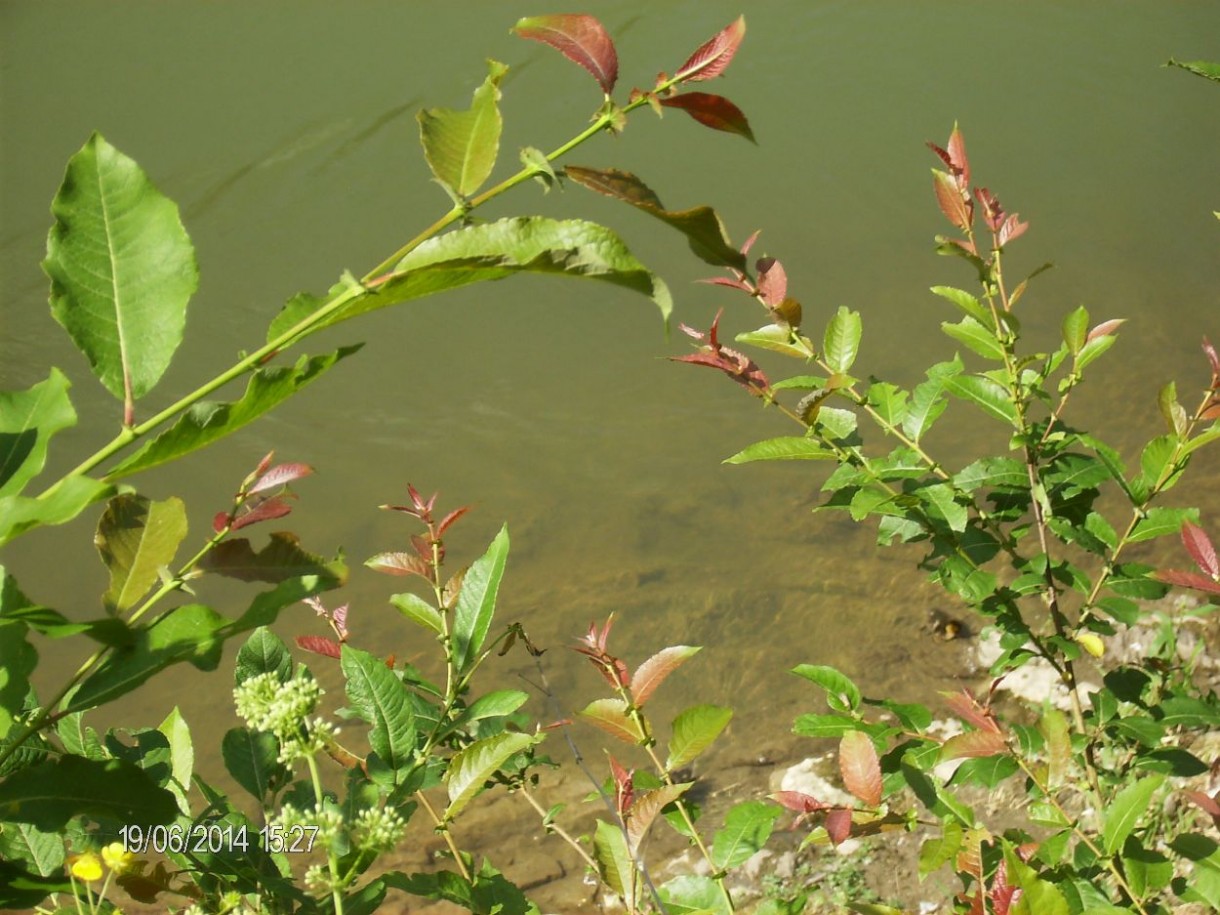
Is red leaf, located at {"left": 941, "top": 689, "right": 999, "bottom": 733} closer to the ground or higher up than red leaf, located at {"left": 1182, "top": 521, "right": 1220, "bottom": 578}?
closer to the ground

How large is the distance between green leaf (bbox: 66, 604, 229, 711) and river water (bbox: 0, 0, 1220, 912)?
9.97 feet

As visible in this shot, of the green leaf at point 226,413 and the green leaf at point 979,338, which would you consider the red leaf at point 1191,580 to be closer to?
the green leaf at point 979,338

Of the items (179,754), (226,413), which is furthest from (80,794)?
(179,754)

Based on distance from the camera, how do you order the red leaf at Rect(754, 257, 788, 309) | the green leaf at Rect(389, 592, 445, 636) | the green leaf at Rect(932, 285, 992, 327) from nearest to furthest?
the green leaf at Rect(389, 592, 445, 636) → the red leaf at Rect(754, 257, 788, 309) → the green leaf at Rect(932, 285, 992, 327)

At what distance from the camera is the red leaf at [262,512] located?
98cm

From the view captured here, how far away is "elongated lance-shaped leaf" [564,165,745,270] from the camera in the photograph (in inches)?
26.0

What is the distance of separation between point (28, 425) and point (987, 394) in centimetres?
135

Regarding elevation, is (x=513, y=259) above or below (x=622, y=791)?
above

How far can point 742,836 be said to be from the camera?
4.18 ft

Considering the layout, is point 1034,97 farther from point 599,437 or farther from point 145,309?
point 145,309

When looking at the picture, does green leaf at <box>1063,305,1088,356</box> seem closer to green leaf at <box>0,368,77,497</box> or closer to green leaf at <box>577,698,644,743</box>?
green leaf at <box>577,698,644,743</box>

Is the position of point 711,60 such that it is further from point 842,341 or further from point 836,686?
point 836,686

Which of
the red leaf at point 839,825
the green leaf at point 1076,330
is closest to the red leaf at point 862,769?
the red leaf at point 839,825

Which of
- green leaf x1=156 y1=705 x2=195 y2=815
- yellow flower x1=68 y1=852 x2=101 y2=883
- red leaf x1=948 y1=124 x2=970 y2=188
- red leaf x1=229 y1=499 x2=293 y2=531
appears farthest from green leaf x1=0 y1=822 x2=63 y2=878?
red leaf x1=948 y1=124 x2=970 y2=188
